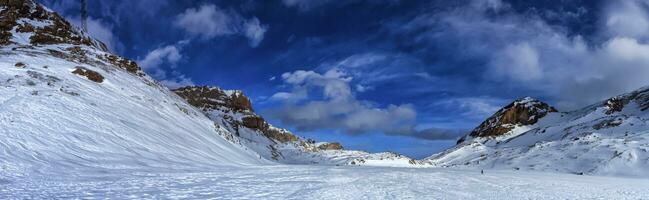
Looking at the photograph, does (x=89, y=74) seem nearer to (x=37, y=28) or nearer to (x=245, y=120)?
(x=37, y=28)

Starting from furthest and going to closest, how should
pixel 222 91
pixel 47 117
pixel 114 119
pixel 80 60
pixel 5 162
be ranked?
pixel 222 91 < pixel 80 60 < pixel 114 119 < pixel 47 117 < pixel 5 162

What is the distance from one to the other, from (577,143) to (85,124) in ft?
194

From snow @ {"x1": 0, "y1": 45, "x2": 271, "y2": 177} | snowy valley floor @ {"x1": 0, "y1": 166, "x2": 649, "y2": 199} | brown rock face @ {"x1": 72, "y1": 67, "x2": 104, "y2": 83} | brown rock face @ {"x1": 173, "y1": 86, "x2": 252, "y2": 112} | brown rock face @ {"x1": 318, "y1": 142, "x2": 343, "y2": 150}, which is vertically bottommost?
snowy valley floor @ {"x1": 0, "y1": 166, "x2": 649, "y2": 199}

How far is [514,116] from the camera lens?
493 feet

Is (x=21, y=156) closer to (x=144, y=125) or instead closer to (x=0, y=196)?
(x=0, y=196)

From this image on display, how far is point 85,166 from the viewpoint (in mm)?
18000

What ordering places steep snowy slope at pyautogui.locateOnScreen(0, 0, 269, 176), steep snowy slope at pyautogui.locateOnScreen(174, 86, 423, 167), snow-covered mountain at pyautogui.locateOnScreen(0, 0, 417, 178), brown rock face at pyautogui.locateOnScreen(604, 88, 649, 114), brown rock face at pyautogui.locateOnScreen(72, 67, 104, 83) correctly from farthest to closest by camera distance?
brown rock face at pyautogui.locateOnScreen(604, 88, 649, 114) → steep snowy slope at pyautogui.locateOnScreen(174, 86, 423, 167) → brown rock face at pyautogui.locateOnScreen(72, 67, 104, 83) → snow-covered mountain at pyautogui.locateOnScreen(0, 0, 417, 178) → steep snowy slope at pyautogui.locateOnScreen(0, 0, 269, 176)

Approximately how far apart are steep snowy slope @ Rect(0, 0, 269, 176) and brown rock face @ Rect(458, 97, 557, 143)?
111589 mm

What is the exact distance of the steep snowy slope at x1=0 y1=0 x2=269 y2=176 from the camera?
1864 cm

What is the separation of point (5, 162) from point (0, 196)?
17.9 feet

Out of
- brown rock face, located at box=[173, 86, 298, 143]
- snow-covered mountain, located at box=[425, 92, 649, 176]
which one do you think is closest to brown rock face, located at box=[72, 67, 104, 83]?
snow-covered mountain, located at box=[425, 92, 649, 176]

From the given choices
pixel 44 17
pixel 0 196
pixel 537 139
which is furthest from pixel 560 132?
pixel 0 196

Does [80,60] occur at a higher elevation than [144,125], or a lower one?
higher

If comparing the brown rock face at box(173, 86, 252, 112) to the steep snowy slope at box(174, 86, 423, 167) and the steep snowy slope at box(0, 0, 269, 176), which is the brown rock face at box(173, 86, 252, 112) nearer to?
the steep snowy slope at box(174, 86, 423, 167)
